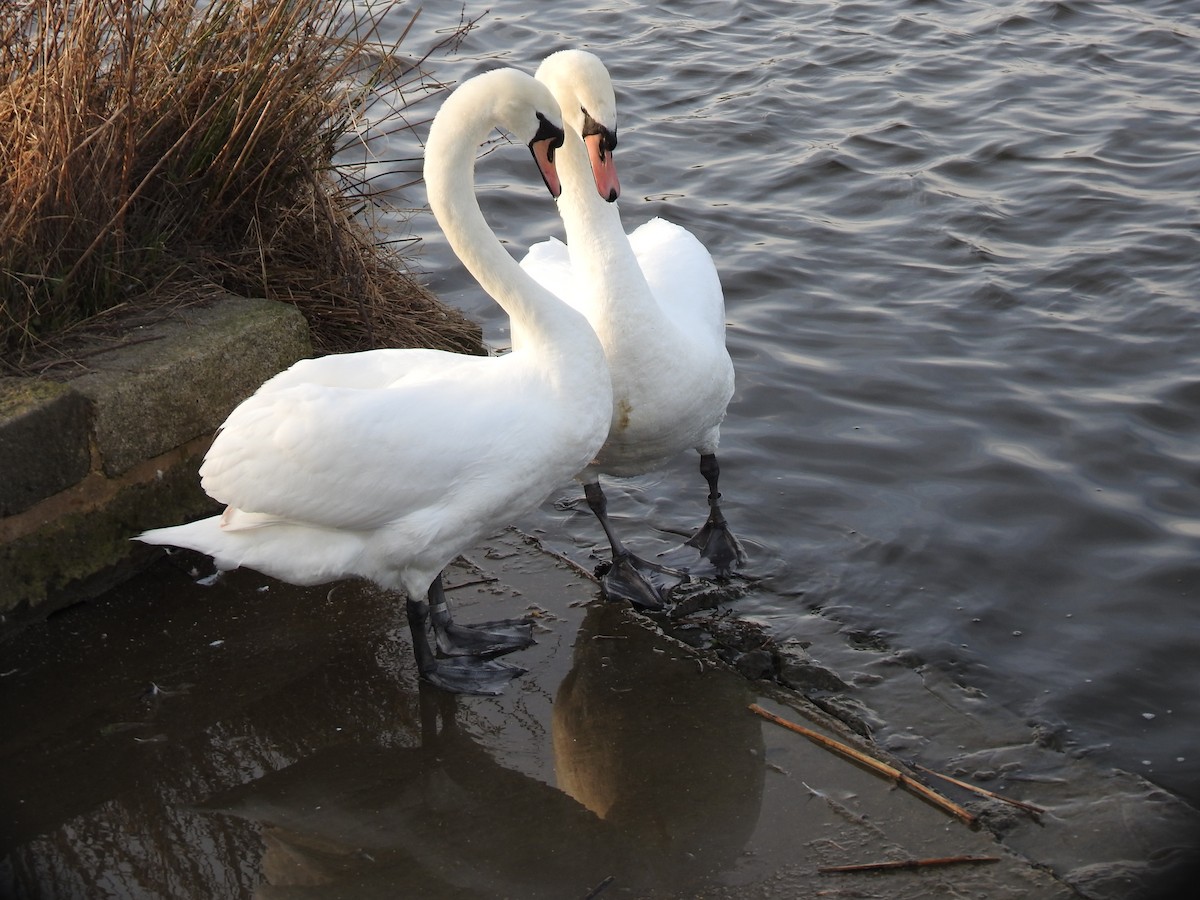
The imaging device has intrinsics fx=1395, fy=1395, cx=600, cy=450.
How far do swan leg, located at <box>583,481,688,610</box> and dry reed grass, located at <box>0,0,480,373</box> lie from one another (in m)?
1.30

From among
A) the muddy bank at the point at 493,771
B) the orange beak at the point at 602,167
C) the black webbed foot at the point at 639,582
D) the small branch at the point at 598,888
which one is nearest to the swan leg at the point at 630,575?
the black webbed foot at the point at 639,582

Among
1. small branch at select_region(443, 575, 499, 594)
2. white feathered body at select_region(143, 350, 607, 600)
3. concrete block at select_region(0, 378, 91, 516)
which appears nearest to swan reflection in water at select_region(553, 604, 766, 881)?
small branch at select_region(443, 575, 499, 594)

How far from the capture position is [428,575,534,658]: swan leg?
4.49m

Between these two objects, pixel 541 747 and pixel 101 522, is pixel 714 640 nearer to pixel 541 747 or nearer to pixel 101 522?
pixel 541 747

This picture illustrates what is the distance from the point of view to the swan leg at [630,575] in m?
4.96

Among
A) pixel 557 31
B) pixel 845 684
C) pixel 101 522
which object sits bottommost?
pixel 845 684

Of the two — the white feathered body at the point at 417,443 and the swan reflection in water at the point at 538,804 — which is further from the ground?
the white feathered body at the point at 417,443

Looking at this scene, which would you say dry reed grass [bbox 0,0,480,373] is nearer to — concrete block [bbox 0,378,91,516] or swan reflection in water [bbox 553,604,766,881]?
concrete block [bbox 0,378,91,516]

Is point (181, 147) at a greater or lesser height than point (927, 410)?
greater

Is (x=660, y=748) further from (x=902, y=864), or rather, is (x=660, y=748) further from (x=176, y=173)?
(x=176, y=173)

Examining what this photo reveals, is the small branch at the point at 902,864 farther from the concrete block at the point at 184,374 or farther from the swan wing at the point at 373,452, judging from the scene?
the concrete block at the point at 184,374

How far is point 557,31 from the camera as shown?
35.9 feet

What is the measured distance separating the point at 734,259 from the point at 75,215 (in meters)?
4.05

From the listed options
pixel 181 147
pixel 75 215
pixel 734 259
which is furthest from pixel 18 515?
pixel 734 259
